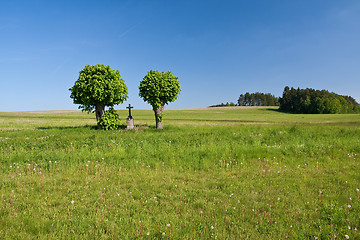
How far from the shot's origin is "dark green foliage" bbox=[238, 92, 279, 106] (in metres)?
182

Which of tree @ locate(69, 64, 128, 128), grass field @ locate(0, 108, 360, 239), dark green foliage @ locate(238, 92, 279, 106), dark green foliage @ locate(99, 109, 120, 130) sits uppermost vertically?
dark green foliage @ locate(238, 92, 279, 106)

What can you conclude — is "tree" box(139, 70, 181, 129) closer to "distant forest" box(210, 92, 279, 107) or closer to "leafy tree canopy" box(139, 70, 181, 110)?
"leafy tree canopy" box(139, 70, 181, 110)

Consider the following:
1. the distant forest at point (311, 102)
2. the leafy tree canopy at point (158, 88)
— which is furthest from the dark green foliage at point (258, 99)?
the leafy tree canopy at point (158, 88)

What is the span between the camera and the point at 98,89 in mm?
24516

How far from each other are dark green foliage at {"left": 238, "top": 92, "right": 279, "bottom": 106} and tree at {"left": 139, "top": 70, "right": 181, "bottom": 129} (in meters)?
171

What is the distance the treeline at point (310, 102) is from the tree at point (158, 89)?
95.5m

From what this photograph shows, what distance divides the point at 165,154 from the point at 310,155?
26.4 feet

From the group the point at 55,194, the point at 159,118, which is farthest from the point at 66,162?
the point at 159,118

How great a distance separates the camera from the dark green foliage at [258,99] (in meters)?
182

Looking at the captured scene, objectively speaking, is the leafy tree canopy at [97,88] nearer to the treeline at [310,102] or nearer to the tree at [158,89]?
the tree at [158,89]

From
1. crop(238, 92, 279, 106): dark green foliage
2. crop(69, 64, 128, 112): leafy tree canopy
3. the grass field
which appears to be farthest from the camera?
crop(238, 92, 279, 106): dark green foliage

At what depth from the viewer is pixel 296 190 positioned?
284 inches

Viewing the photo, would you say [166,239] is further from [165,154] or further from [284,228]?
[165,154]

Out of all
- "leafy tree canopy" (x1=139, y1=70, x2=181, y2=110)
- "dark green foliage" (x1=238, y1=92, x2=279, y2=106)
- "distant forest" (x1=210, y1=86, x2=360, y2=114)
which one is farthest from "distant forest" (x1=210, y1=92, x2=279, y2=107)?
"leafy tree canopy" (x1=139, y1=70, x2=181, y2=110)
